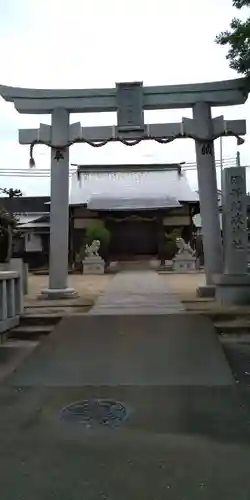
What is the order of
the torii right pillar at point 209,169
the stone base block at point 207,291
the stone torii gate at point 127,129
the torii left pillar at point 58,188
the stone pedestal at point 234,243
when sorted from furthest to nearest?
1. the torii left pillar at point 58,188
2. the torii right pillar at point 209,169
3. the stone torii gate at point 127,129
4. the stone base block at point 207,291
5. the stone pedestal at point 234,243

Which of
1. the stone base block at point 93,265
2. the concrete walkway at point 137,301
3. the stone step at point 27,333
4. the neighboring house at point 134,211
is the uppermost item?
the neighboring house at point 134,211

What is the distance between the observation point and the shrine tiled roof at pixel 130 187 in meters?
26.7

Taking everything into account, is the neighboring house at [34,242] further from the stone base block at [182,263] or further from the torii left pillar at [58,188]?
the torii left pillar at [58,188]

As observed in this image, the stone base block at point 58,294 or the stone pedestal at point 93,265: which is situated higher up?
the stone pedestal at point 93,265

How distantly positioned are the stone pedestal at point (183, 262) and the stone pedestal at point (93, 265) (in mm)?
3424

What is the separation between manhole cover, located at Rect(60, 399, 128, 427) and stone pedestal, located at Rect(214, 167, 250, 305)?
5984mm

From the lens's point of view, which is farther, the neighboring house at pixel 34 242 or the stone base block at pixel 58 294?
the neighboring house at pixel 34 242

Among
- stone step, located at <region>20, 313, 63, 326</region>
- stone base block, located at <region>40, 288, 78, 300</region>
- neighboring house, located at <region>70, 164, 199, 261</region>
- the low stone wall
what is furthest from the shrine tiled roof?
stone step, located at <region>20, 313, 63, 326</region>

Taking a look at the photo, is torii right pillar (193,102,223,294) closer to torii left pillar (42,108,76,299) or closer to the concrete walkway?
the concrete walkway

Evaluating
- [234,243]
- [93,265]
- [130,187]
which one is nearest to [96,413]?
[234,243]

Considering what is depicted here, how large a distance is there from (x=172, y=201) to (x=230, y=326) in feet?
61.3

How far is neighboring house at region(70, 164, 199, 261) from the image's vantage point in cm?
2675

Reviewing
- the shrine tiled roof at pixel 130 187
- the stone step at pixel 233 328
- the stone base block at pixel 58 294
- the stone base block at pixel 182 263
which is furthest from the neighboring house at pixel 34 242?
the stone step at pixel 233 328

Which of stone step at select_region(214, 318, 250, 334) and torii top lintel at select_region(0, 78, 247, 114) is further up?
torii top lintel at select_region(0, 78, 247, 114)
